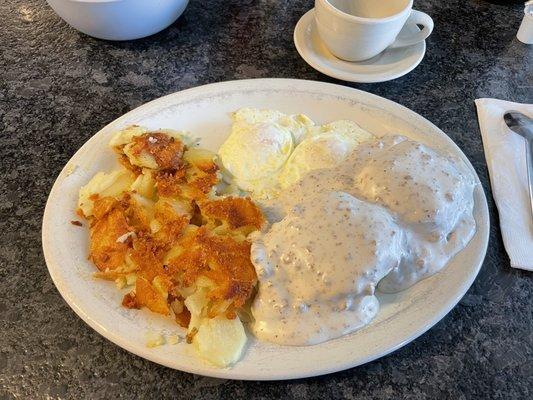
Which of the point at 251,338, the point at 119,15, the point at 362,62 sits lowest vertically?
the point at 251,338

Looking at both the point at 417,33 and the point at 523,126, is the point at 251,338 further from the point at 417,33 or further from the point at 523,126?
the point at 417,33

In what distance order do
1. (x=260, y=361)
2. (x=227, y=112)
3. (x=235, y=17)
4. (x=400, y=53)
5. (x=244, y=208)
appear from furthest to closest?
(x=235, y=17) < (x=400, y=53) < (x=227, y=112) < (x=244, y=208) < (x=260, y=361)

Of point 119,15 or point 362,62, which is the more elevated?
point 119,15

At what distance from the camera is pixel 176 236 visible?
1254 millimetres

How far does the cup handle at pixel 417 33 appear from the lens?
179cm

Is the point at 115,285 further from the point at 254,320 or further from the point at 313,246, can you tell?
the point at 313,246

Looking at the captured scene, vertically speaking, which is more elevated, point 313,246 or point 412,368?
point 313,246

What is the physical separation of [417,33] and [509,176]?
0.64 m

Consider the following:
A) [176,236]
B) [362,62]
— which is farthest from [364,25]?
[176,236]

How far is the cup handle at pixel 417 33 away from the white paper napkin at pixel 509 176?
0.30 meters

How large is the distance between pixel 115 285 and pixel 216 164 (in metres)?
0.44

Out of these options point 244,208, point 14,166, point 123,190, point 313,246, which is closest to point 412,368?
point 313,246

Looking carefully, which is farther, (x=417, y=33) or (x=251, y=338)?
(x=417, y=33)

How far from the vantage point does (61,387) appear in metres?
1.17
